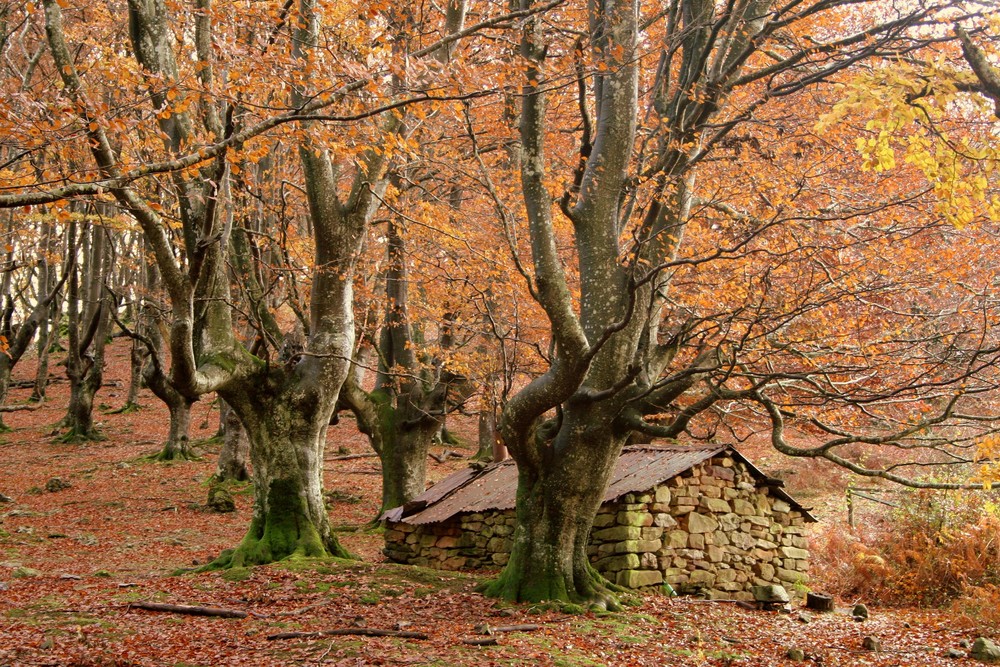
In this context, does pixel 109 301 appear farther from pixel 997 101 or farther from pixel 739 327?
pixel 997 101

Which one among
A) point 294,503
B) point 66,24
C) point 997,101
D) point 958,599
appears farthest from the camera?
point 66,24

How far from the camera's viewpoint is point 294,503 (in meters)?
9.32

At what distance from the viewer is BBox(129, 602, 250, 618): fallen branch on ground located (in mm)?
6855

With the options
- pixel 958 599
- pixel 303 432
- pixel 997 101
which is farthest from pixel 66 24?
pixel 958 599

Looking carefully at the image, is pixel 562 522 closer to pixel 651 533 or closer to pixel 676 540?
pixel 651 533

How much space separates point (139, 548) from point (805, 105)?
13.2 metres

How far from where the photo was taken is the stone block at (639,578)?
9.41m

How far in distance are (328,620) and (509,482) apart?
5.41m

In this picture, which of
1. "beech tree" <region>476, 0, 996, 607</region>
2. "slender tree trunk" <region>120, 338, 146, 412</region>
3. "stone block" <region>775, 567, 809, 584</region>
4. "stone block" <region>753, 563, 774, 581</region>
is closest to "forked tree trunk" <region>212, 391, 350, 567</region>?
"beech tree" <region>476, 0, 996, 607</region>

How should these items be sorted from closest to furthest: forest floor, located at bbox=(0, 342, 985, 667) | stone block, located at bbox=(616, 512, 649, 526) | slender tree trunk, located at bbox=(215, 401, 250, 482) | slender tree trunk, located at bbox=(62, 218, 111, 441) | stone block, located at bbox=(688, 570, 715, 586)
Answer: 1. forest floor, located at bbox=(0, 342, 985, 667)
2. stone block, located at bbox=(616, 512, 649, 526)
3. stone block, located at bbox=(688, 570, 715, 586)
4. slender tree trunk, located at bbox=(215, 401, 250, 482)
5. slender tree trunk, located at bbox=(62, 218, 111, 441)

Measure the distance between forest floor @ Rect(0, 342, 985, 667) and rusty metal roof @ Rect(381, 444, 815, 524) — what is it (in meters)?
1.41

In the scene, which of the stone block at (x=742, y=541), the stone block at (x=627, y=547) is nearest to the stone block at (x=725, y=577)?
the stone block at (x=742, y=541)

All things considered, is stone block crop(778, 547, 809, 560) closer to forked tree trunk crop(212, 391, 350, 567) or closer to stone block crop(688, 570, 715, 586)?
stone block crop(688, 570, 715, 586)

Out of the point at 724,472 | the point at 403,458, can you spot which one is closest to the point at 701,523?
the point at 724,472
